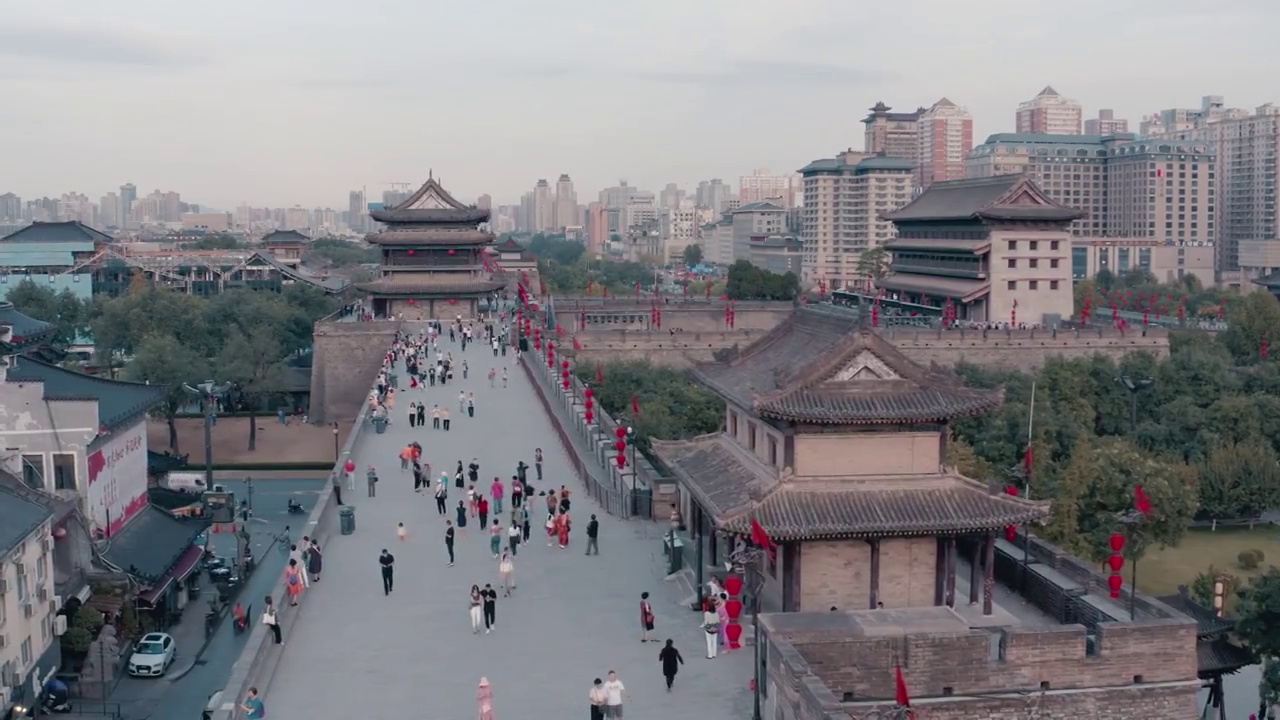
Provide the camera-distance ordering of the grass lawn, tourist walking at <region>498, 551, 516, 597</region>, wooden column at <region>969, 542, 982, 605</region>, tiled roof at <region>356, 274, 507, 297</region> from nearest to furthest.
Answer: wooden column at <region>969, 542, 982, 605</region> → tourist walking at <region>498, 551, 516, 597</region> → the grass lawn → tiled roof at <region>356, 274, 507, 297</region>

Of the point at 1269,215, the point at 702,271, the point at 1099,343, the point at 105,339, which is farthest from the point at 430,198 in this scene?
Result: the point at 702,271

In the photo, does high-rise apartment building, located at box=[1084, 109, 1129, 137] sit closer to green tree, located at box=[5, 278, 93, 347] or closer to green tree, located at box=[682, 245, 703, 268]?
green tree, located at box=[682, 245, 703, 268]

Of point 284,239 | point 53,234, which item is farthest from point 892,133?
point 53,234

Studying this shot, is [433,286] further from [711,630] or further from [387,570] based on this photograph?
[711,630]

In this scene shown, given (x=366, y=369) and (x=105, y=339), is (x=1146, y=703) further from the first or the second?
(x=105, y=339)

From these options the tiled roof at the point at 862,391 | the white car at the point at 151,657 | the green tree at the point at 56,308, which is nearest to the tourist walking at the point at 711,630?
the tiled roof at the point at 862,391

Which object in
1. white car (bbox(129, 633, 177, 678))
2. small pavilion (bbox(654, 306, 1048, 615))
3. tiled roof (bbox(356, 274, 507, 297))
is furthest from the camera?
tiled roof (bbox(356, 274, 507, 297))

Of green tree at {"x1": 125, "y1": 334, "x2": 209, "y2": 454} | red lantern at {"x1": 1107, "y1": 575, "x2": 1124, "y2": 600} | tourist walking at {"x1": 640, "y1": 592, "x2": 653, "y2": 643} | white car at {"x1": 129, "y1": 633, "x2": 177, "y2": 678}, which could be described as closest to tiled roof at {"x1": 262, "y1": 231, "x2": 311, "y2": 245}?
green tree at {"x1": 125, "y1": 334, "x2": 209, "y2": 454}
